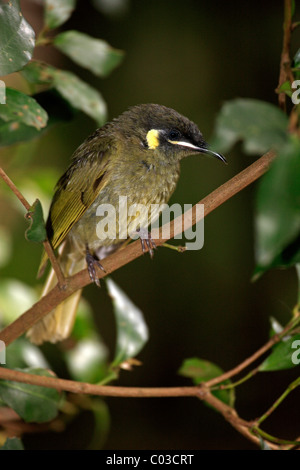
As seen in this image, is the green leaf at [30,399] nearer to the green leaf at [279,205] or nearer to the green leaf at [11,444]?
the green leaf at [11,444]

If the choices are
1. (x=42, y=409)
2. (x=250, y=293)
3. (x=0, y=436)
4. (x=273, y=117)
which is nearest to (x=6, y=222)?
(x=0, y=436)

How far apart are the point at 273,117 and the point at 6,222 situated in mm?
1962

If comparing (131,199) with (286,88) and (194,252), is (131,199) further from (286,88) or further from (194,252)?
(194,252)

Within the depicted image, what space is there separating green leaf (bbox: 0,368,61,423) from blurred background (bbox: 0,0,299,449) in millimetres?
1664

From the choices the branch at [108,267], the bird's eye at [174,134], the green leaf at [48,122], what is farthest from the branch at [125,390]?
the bird's eye at [174,134]

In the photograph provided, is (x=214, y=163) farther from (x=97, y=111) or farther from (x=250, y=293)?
(x=97, y=111)

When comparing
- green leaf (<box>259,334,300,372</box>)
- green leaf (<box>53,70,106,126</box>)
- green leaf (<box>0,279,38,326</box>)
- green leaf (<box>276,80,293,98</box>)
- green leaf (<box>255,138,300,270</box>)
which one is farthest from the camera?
green leaf (<box>0,279,38,326</box>)

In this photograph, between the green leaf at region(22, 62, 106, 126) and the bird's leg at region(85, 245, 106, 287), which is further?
the bird's leg at region(85, 245, 106, 287)

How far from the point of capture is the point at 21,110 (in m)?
0.89

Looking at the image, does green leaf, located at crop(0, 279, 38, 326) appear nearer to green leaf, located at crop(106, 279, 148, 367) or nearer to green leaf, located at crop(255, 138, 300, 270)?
green leaf, located at crop(106, 279, 148, 367)

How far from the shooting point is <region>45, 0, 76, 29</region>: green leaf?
3.71ft

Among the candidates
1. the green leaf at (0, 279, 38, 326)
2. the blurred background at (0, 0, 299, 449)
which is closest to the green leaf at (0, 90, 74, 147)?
the green leaf at (0, 279, 38, 326)

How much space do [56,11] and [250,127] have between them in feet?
2.69

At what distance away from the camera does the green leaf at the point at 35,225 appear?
86cm
